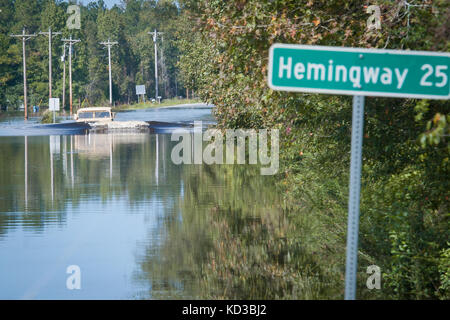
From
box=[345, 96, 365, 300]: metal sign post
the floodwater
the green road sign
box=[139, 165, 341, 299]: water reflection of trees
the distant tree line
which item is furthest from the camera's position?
the distant tree line

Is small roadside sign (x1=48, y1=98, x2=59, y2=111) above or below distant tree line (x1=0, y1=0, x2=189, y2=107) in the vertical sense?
below

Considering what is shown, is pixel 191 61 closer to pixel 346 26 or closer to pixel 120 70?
pixel 346 26

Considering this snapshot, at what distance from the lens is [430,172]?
33.2ft

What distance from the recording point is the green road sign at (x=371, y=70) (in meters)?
5.65

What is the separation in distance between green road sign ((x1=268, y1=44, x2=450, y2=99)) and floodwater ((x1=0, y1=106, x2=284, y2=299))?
4.69 meters

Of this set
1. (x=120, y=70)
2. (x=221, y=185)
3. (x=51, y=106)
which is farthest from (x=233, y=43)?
(x=120, y=70)

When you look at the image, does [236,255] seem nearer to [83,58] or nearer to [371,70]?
[371,70]

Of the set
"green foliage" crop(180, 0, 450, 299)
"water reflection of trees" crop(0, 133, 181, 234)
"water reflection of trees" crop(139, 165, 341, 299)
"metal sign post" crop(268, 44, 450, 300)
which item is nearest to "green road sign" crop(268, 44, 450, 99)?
"metal sign post" crop(268, 44, 450, 300)

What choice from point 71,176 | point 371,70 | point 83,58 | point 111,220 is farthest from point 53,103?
point 371,70

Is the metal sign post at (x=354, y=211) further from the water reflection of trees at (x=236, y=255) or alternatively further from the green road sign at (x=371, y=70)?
the water reflection of trees at (x=236, y=255)

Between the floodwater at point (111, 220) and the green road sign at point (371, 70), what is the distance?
15.4ft

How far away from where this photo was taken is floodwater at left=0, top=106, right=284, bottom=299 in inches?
422

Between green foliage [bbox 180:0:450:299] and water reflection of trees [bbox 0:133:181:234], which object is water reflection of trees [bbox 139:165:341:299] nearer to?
green foliage [bbox 180:0:450:299]
